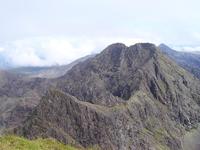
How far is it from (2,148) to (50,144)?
27.2 ft

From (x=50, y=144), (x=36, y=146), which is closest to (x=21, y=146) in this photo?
(x=36, y=146)

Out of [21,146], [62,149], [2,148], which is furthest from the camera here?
[62,149]

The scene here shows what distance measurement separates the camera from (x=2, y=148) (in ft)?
141

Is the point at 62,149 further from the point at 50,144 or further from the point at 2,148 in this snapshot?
the point at 2,148

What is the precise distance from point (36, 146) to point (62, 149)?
12.2 ft

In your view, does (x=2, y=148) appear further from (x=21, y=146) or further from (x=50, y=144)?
(x=50, y=144)

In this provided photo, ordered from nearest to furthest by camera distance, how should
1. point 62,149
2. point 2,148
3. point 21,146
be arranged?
point 2,148, point 21,146, point 62,149

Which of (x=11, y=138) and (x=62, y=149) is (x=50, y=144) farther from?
(x=11, y=138)

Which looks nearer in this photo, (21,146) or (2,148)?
(2,148)

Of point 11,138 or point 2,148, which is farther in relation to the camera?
point 11,138

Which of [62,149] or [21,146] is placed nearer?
[21,146]

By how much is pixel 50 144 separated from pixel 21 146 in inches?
190

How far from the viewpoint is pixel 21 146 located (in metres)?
46.2

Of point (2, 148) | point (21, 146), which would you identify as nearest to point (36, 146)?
point (21, 146)
